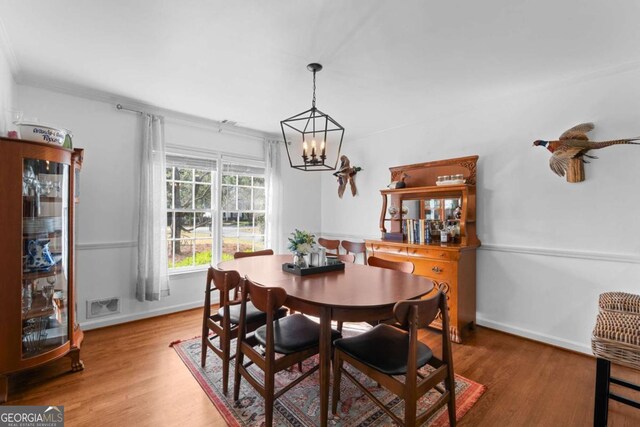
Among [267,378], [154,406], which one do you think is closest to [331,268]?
[267,378]

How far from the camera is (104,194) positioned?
3.26 m

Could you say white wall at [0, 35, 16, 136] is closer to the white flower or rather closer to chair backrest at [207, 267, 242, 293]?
chair backrest at [207, 267, 242, 293]

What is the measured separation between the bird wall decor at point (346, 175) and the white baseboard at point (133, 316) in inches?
108

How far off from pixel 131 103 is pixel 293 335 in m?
3.21

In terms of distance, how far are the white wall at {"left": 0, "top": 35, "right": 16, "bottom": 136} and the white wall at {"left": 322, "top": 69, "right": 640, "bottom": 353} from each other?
412cm

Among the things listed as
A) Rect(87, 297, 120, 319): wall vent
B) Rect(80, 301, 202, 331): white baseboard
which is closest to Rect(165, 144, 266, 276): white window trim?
Rect(80, 301, 202, 331): white baseboard

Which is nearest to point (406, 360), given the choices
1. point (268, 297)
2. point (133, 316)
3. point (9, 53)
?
point (268, 297)

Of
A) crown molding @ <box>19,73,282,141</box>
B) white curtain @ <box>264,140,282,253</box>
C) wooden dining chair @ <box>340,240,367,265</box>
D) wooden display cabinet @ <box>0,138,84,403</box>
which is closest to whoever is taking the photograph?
wooden display cabinet @ <box>0,138,84,403</box>

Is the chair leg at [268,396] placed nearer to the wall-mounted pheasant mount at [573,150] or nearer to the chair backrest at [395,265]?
the chair backrest at [395,265]

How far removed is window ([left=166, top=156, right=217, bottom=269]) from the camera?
383cm

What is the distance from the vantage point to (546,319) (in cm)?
292

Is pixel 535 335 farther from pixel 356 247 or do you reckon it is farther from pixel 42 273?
pixel 42 273

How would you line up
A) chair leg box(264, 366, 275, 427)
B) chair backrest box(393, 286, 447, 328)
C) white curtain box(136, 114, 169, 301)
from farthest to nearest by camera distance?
white curtain box(136, 114, 169, 301)
chair leg box(264, 366, 275, 427)
chair backrest box(393, 286, 447, 328)

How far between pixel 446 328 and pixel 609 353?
83 cm
